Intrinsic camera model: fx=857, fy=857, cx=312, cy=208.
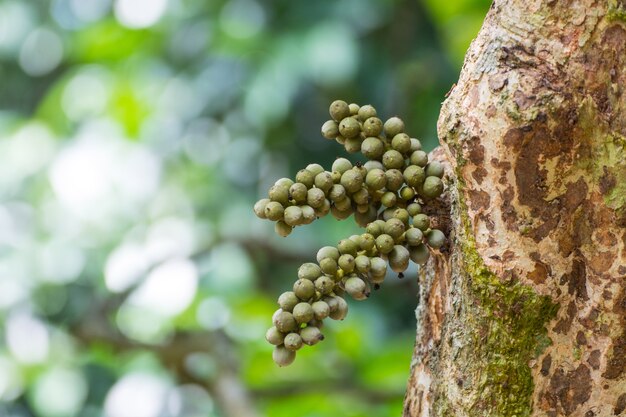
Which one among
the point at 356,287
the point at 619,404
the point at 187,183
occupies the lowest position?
the point at 619,404

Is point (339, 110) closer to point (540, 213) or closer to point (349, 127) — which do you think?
point (349, 127)

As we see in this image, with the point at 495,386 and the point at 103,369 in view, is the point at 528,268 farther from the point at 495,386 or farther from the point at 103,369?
the point at 103,369

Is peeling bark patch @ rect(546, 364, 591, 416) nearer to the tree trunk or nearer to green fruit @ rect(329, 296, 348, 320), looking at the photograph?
the tree trunk

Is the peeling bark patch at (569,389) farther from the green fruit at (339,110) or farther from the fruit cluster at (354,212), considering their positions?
the green fruit at (339,110)

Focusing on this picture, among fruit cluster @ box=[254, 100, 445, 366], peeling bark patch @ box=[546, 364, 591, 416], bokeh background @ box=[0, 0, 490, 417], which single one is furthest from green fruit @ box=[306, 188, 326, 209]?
bokeh background @ box=[0, 0, 490, 417]

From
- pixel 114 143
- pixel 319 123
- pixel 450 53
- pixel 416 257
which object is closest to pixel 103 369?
pixel 114 143

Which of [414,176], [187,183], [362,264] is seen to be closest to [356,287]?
[362,264]

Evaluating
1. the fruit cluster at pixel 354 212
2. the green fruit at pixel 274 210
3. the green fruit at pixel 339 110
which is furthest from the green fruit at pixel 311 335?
the green fruit at pixel 339 110
